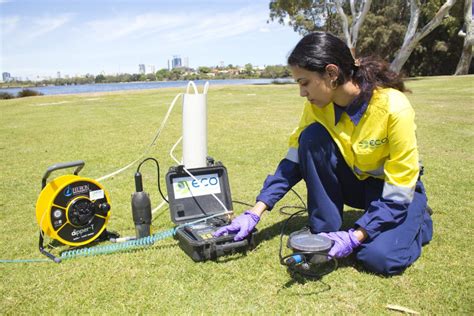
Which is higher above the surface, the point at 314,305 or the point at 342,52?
the point at 342,52

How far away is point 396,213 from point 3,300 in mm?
2259

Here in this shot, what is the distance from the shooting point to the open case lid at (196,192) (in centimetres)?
286

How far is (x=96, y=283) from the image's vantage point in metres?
2.31

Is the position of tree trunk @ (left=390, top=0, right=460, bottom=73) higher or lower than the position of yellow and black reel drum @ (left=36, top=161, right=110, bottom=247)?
higher

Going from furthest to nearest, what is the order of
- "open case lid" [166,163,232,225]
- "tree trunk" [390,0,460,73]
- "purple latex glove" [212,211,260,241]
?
"tree trunk" [390,0,460,73]
"open case lid" [166,163,232,225]
"purple latex glove" [212,211,260,241]

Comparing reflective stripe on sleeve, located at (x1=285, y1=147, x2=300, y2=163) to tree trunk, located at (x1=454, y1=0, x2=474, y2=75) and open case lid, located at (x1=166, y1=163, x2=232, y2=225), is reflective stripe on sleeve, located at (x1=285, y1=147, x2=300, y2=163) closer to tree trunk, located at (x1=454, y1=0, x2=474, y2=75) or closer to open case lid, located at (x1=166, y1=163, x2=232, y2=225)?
open case lid, located at (x1=166, y1=163, x2=232, y2=225)

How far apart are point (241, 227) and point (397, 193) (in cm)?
96

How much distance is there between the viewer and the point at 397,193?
2221mm

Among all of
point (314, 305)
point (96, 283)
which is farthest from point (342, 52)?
point (96, 283)

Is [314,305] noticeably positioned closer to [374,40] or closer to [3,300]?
[3,300]

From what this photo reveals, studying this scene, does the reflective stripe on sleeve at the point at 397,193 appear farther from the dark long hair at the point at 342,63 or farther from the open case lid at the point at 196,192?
the open case lid at the point at 196,192

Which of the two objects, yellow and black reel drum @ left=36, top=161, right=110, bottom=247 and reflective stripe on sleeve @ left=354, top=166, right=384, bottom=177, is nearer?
reflective stripe on sleeve @ left=354, top=166, right=384, bottom=177

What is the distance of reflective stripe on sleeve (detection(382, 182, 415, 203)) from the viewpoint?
221 cm

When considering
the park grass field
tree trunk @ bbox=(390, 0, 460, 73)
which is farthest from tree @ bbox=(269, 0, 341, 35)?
the park grass field
